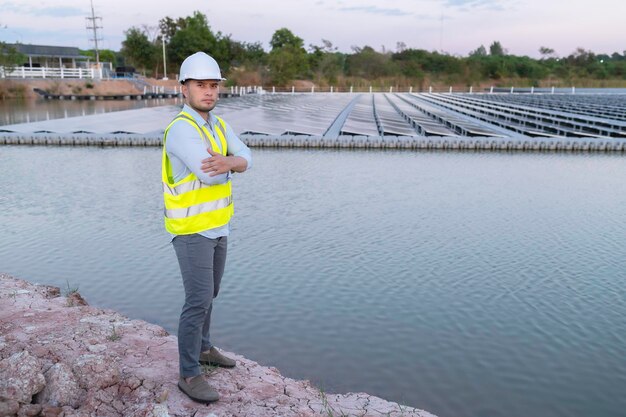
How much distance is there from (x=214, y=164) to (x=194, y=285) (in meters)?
0.73

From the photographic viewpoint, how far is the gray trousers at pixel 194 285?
3.42 m

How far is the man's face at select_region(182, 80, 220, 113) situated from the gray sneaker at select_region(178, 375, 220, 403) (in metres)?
1.64

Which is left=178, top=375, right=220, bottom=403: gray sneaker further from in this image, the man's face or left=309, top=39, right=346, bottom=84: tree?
left=309, top=39, right=346, bottom=84: tree

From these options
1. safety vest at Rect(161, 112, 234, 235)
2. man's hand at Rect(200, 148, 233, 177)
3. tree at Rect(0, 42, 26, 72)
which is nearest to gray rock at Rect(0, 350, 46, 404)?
safety vest at Rect(161, 112, 234, 235)

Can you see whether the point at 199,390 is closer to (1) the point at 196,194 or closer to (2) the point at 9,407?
(2) the point at 9,407

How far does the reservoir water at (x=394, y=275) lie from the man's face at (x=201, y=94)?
242 centimetres

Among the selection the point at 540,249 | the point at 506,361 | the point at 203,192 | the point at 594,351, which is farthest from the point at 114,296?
the point at 540,249

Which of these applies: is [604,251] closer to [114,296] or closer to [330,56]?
[114,296]

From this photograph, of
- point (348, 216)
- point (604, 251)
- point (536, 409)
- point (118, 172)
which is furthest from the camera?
point (118, 172)

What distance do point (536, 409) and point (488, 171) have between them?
1130cm

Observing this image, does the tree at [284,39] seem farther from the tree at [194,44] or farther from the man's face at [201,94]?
the man's face at [201,94]

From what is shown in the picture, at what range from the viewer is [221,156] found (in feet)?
11.0

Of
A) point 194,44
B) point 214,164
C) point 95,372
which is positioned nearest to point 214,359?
point 95,372


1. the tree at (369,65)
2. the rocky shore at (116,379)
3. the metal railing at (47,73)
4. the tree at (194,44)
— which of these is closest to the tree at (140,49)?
the tree at (194,44)
